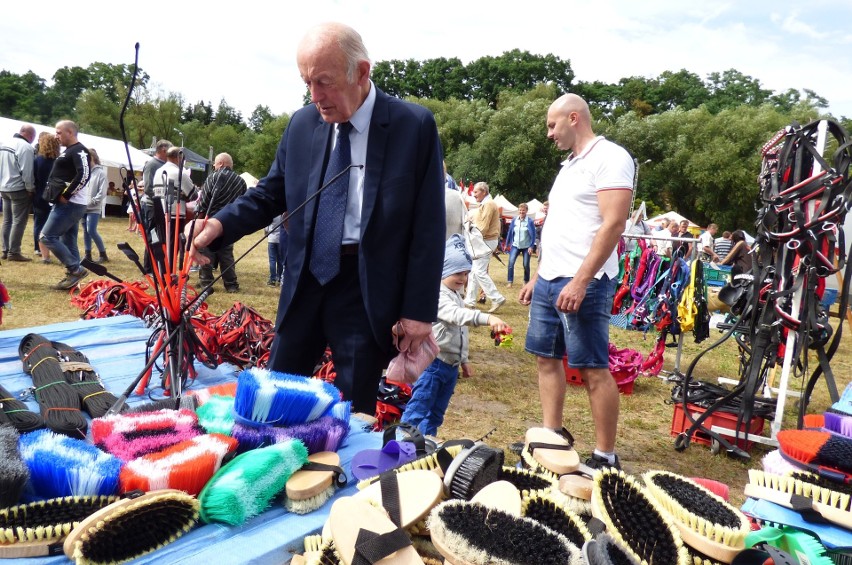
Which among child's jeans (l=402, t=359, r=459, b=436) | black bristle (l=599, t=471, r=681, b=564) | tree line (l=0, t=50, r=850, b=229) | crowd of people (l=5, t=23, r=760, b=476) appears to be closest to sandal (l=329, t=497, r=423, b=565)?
black bristle (l=599, t=471, r=681, b=564)

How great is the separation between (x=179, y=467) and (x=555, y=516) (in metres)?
0.77

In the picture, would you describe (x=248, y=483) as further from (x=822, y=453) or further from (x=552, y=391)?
(x=552, y=391)

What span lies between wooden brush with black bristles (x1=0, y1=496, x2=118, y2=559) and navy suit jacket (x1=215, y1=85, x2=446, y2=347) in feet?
A: 3.28

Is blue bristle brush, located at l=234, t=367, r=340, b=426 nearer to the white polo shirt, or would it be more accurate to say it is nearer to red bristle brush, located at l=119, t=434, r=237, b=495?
red bristle brush, located at l=119, t=434, r=237, b=495

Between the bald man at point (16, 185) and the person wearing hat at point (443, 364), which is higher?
the bald man at point (16, 185)

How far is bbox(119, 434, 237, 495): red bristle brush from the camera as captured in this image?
113cm

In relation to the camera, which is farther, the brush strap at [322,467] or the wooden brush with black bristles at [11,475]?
the brush strap at [322,467]

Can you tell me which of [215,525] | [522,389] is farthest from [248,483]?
[522,389]

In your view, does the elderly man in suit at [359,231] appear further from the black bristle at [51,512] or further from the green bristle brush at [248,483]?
the black bristle at [51,512]

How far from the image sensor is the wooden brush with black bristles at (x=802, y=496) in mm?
1351

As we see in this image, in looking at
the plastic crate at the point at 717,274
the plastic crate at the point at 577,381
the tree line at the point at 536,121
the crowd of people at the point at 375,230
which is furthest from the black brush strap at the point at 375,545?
the tree line at the point at 536,121

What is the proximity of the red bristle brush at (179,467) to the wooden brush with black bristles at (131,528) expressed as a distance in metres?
0.04

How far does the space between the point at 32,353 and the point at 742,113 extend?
39.1 meters

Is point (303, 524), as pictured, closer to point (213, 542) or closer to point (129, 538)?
point (213, 542)
